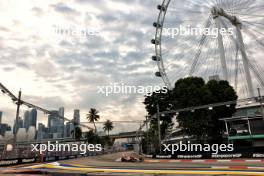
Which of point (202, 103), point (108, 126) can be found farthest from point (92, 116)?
point (202, 103)

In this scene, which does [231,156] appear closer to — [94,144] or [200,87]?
[200,87]

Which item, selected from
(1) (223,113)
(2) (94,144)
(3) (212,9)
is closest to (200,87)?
(1) (223,113)

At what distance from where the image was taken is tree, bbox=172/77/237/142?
159ft

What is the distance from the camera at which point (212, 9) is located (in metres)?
42.3

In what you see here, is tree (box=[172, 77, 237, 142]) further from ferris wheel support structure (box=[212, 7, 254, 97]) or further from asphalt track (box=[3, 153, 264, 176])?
asphalt track (box=[3, 153, 264, 176])

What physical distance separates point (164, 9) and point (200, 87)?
17.2 meters

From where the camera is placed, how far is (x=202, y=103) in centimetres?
4944

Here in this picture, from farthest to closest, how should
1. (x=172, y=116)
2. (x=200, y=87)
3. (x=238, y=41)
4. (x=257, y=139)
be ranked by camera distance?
(x=172, y=116) → (x=200, y=87) → (x=257, y=139) → (x=238, y=41)

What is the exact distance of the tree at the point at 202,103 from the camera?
48312 mm

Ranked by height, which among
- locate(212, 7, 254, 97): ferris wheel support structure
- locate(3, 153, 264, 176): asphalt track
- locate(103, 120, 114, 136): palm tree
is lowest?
locate(3, 153, 264, 176): asphalt track
